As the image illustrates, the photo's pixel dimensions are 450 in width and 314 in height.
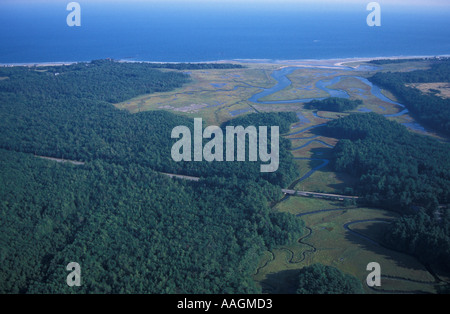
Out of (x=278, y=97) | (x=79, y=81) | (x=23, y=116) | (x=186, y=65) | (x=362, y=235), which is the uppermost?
(x=186, y=65)

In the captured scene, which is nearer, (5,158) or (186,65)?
(5,158)

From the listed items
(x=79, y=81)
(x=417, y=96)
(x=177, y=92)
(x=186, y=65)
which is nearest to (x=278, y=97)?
(x=177, y=92)

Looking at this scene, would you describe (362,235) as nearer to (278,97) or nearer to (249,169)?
(249,169)

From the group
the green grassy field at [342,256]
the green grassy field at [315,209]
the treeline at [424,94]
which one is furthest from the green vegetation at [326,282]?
the treeline at [424,94]

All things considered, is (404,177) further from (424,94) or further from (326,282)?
(424,94)

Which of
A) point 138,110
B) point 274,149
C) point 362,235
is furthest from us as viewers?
point 138,110

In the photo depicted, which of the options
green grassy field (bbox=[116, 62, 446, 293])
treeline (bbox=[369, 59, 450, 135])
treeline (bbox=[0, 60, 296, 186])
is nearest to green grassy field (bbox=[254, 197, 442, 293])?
green grassy field (bbox=[116, 62, 446, 293])
